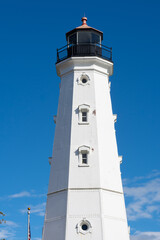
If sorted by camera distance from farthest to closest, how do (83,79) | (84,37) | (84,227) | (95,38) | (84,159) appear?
(95,38) → (84,37) → (83,79) → (84,159) → (84,227)

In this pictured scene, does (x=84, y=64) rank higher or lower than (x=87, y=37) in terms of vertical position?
lower

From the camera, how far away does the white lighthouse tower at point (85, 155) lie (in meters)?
25.9

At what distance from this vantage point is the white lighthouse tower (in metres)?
25.9

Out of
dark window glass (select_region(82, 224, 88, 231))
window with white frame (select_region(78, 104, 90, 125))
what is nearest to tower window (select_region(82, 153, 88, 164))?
window with white frame (select_region(78, 104, 90, 125))

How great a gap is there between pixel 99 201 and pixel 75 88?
8284mm

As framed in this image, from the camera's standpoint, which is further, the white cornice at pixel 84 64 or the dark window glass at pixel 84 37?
the dark window glass at pixel 84 37

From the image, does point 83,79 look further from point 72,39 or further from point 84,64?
point 72,39

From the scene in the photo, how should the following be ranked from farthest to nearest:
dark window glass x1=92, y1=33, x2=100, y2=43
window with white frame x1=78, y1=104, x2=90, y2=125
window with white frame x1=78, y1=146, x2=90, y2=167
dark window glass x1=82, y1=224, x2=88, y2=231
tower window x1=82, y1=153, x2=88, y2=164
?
1. dark window glass x1=92, y1=33, x2=100, y2=43
2. window with white frame x1=78, y1=104, x2=90, y2=125
3. tower window x1=82, y1=153, x2=88, y2=164
4. window with white frame x1=78, y1=146, x2=90, y2=167
5. dark window glass x1=82, y1=224, x2=88, y2=231

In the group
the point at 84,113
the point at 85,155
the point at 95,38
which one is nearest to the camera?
the point at 85,155

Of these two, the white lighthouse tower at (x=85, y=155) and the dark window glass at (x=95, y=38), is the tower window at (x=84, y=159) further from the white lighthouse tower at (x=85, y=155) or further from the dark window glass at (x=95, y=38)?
the dark window glass at (x=95, y=38)

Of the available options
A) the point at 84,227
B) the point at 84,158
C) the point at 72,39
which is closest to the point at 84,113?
the point at 84,158

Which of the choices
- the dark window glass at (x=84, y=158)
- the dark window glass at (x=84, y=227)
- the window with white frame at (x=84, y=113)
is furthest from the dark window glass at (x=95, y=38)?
the dark window glass at (x=84, y=227)

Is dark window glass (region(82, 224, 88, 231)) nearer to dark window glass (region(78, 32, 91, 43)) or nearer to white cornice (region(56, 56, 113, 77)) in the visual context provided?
white cornice (region(56, 56, 113, 77))

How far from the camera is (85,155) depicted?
2767cm
